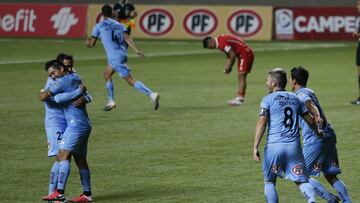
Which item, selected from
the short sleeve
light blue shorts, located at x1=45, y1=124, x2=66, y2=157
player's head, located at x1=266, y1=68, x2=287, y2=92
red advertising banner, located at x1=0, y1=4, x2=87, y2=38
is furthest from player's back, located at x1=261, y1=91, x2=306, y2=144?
red advertising banner, located at x1=0, y1=4, x2=87, y2=38

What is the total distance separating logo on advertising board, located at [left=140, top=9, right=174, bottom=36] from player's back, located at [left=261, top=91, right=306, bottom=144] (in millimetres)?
32159

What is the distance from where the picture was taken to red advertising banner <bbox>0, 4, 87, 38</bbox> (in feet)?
142

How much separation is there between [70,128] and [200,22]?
100 ft

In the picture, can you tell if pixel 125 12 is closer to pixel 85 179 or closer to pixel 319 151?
pixel 85 179

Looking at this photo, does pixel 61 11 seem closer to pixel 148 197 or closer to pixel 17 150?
pixel 17 150

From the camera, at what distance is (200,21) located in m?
42.6

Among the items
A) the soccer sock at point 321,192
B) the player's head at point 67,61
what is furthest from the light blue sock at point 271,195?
the player's head at point 67,61

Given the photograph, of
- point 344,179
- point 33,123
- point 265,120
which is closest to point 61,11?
point 33,123

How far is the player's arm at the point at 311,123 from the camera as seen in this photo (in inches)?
434

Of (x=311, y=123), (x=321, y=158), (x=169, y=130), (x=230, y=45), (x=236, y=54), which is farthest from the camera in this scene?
(x=236, y=54)

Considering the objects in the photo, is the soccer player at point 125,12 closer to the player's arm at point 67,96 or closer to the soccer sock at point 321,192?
the player's arm at point 67,96

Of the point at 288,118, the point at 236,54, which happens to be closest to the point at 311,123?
the point at 288,118

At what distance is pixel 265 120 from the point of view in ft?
35.5

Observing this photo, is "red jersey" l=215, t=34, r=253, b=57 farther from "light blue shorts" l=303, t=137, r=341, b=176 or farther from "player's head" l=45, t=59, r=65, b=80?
"light blue shorts" l=303, t=137, r=341, b=176
